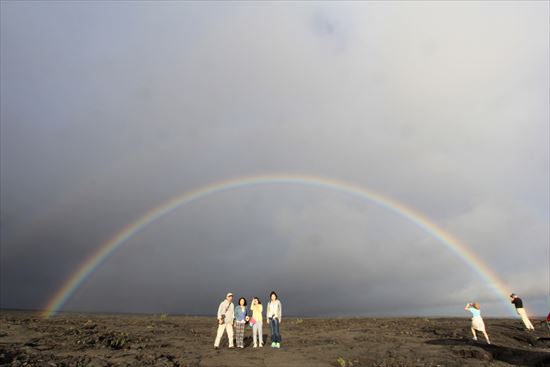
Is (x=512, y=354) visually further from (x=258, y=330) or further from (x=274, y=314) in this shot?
(x=258, y=330)

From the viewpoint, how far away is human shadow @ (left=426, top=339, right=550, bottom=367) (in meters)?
17.8

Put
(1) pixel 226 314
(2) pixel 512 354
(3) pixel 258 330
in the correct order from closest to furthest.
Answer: (2) pixel 512 354 < (1) pixel 226 314 < (3) pixel 258 330

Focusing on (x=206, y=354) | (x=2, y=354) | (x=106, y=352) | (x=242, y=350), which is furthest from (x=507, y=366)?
(x=2, y=354)

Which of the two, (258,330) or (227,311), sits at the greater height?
(227,311)

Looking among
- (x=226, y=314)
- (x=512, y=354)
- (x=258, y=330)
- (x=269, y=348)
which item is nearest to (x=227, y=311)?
(x=226, y=314)

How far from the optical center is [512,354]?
1977cm

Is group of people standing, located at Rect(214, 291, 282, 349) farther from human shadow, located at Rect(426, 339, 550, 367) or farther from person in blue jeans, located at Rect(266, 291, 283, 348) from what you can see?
human shadow, located at Rect(426, 339, 550, 367)

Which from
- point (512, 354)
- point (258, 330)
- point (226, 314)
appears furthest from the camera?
point (258, 330)

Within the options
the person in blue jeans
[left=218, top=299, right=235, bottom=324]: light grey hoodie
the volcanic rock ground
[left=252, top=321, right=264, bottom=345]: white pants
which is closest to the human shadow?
the volcanic rock ground

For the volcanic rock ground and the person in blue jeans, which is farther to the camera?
the person in blue jeans

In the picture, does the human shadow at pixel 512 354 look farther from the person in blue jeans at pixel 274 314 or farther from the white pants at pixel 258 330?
the white pants at pixel 258 330

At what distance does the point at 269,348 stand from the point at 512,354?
13002mm

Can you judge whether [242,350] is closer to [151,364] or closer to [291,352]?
[291,352]

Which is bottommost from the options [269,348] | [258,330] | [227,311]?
[269,348]
